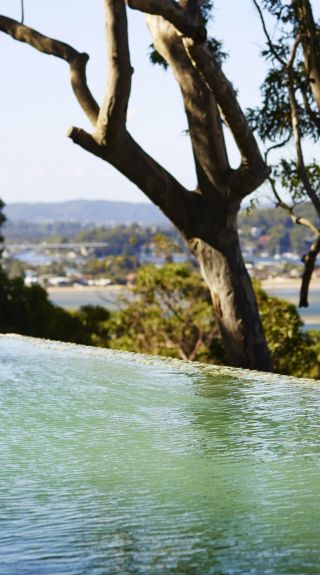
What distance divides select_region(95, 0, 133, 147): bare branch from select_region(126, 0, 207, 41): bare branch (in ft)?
1.82

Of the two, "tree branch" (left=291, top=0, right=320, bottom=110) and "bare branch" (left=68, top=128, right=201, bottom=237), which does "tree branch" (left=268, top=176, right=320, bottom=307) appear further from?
"bare branch" (left=68, top=128, right=201, bottom=237)

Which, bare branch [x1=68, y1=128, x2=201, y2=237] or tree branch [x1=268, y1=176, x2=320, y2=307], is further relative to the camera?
tree branch [x1=268, y1=176, x2=320, y2=307]

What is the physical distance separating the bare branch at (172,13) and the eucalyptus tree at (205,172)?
63 cm

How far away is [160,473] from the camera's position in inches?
135

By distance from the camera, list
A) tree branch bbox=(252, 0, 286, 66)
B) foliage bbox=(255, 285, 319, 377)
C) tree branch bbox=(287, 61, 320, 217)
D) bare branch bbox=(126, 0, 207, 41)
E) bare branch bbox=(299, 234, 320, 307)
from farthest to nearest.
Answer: foliage bbox=(255, 285, 319, 377) → tree branch bbox=(252, 0, 286, 66) → bare branch bbox=(299, 234, 320, 307) → tree branch bbox=(287, 61, 320, 217) → bare branch bbox=(126, 0, 207, 41)

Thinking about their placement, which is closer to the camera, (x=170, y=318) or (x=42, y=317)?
(x=170, y=318)

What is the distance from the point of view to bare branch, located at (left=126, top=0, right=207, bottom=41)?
714 cm

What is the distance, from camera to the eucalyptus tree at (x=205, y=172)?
27.1 feet

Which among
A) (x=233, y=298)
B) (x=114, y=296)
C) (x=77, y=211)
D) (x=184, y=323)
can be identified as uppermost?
(x=77, y=211)

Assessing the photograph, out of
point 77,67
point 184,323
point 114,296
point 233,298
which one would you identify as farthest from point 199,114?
point 114,296

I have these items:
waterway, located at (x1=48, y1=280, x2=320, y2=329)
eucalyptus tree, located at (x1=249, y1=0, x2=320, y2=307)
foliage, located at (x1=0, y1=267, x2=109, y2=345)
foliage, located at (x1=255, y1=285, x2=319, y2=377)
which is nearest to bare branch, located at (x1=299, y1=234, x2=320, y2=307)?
eucalyptus tree, located at (x1=249, y1=0, x2=320, y2=307)

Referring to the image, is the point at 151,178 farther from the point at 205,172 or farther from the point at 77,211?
the point at 77,211

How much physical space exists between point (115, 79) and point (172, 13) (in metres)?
0.74

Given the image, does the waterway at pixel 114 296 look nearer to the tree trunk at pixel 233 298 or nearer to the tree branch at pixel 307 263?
the tree branch at pixel 307 263
